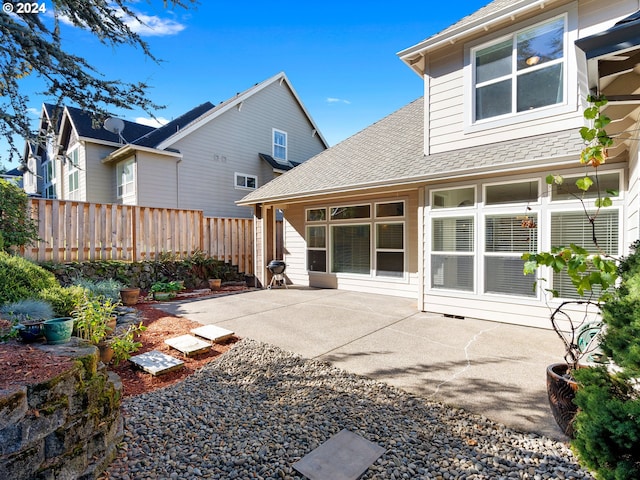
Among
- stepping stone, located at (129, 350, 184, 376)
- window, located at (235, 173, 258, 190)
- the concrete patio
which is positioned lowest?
the concrete patio

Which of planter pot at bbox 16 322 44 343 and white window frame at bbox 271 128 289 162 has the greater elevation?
white window frame at bbox 271 128 289 162

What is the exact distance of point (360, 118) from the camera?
48.2 feet

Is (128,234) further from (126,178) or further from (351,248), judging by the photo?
(351,248)

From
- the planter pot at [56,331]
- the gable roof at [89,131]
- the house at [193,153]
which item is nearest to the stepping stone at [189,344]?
the planter pot at [56,331]

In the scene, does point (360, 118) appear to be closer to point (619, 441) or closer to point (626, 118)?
point (626, 118)

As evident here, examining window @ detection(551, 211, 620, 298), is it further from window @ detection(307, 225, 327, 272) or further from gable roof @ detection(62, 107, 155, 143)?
gable roof @ detection(62, 107, 155, 143)

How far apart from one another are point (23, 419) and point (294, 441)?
170 centimetres

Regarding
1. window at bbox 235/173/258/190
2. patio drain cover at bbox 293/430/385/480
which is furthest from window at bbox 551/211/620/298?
window at bbox 235/173/258/190

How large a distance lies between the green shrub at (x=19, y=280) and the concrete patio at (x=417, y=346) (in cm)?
231

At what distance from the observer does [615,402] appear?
5.47ft

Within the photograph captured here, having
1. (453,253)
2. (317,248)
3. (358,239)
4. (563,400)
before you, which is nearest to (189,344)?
(563,400)

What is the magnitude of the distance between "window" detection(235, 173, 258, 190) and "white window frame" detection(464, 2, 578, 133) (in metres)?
10.5


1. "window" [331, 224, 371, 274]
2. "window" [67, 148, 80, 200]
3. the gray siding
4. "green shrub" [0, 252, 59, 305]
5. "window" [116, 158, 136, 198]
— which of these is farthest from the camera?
"window" [67, 148, 80, 200]

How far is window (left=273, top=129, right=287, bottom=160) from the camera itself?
15.5m
